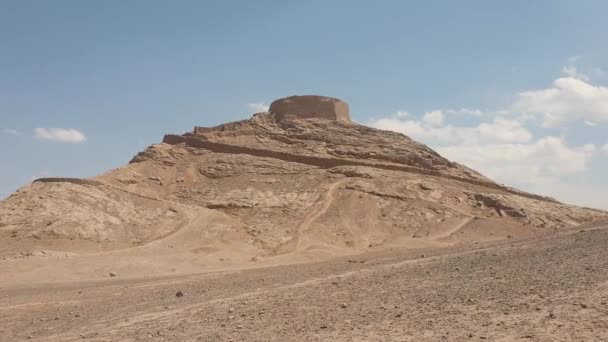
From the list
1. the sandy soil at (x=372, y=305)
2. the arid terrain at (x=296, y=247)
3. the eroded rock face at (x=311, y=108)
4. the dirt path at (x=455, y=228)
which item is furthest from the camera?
the eroded rock face at (x=311, y=108)

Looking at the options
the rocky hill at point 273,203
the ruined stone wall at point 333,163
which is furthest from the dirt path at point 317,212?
the ruined stone wall at point 333,163

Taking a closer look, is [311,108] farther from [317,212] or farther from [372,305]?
[372,305]

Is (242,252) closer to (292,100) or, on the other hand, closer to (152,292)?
(152,292)

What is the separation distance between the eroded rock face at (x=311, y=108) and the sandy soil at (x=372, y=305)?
30.3 m

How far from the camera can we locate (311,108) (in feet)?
152

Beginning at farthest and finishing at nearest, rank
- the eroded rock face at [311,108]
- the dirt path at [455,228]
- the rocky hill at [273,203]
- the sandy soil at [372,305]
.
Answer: the eroded rock face at [311,108] → the dirt path at [455,228] → the rocky hill at [273,203] → the sandy soil at [372,305]

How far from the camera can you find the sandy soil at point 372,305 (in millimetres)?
7406

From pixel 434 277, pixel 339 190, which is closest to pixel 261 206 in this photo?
pixel 339 190

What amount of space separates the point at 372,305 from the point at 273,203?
22565 millimetres

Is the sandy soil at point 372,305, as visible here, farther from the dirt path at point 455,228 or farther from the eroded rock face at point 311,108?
the eroded rock face at point 311,108

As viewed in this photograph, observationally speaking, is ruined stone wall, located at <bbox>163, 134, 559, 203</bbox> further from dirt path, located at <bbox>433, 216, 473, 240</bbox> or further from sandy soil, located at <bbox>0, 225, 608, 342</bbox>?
sandy soil, located at <bbox>0, 225, 608, 342</bbox>

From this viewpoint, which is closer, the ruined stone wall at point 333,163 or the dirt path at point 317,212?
the dirt path at point 317,212

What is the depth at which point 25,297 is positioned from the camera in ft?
53.0

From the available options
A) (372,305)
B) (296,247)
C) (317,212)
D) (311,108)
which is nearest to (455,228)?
(317,212)
